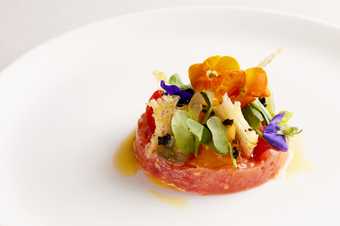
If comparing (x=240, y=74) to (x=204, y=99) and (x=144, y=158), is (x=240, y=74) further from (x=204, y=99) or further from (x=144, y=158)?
(x=144, y=158)

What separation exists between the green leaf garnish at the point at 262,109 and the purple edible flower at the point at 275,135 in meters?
0.03

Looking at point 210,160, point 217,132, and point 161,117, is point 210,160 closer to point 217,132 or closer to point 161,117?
point 217,132

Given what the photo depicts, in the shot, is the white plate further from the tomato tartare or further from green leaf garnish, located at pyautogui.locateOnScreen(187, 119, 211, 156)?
green leaf garnish, located at pyautogui.locateOnScreen(187, 119, 211, 156)

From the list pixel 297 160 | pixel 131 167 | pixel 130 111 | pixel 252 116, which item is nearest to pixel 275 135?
pixel 252 116

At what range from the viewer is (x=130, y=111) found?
4.68 m

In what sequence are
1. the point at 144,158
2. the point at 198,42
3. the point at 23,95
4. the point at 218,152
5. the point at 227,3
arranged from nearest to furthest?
the point at 218,152 < the point at 144,158 < the point at 23,95 < the point at 198,42 < the point at 227,3

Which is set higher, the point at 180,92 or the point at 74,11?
the point at 74,11

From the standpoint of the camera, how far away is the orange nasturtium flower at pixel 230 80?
13.1 ft

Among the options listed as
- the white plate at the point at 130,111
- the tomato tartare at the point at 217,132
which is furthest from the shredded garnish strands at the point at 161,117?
the white plate at the point at 130,111

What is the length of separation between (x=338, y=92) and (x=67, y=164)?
6.03ft

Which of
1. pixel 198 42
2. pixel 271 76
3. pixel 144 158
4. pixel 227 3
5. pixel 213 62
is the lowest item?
pixel 144 158

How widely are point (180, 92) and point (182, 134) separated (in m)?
0.29

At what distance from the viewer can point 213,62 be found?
4.06 m

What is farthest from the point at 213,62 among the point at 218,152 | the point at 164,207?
the point at 164,207
